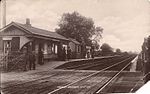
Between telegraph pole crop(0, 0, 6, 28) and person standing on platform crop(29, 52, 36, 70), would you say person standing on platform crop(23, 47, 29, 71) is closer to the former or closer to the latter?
person standing on platform crop(29, 52, 36, 70)

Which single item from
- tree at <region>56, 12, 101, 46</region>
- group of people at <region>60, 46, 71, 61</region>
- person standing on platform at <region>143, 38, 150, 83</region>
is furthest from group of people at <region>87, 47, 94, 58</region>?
person standing on platform at <region>143, 38, 150, 83</region>

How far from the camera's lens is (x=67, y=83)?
2160 millimetres

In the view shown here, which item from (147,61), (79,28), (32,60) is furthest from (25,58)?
(147,61)

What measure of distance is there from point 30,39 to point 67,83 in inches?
18.0

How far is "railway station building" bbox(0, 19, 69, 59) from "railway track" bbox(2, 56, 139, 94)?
0.19 metres

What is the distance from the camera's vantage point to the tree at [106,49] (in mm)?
2127

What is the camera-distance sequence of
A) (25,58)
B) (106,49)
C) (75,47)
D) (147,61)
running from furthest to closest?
(25,58) < (75,47) < (106,49) < (147,61)

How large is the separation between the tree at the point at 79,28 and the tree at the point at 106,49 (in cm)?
9

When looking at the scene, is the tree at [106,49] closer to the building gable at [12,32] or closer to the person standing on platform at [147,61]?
the person standing on platform at [147,61]

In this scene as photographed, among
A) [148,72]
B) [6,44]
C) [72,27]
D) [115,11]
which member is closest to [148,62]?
[148,72]

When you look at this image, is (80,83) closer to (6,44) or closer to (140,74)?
(140,74)

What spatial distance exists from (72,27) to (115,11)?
31cm

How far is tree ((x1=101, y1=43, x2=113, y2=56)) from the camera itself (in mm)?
2127

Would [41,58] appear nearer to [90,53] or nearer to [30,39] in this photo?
[30,39]
